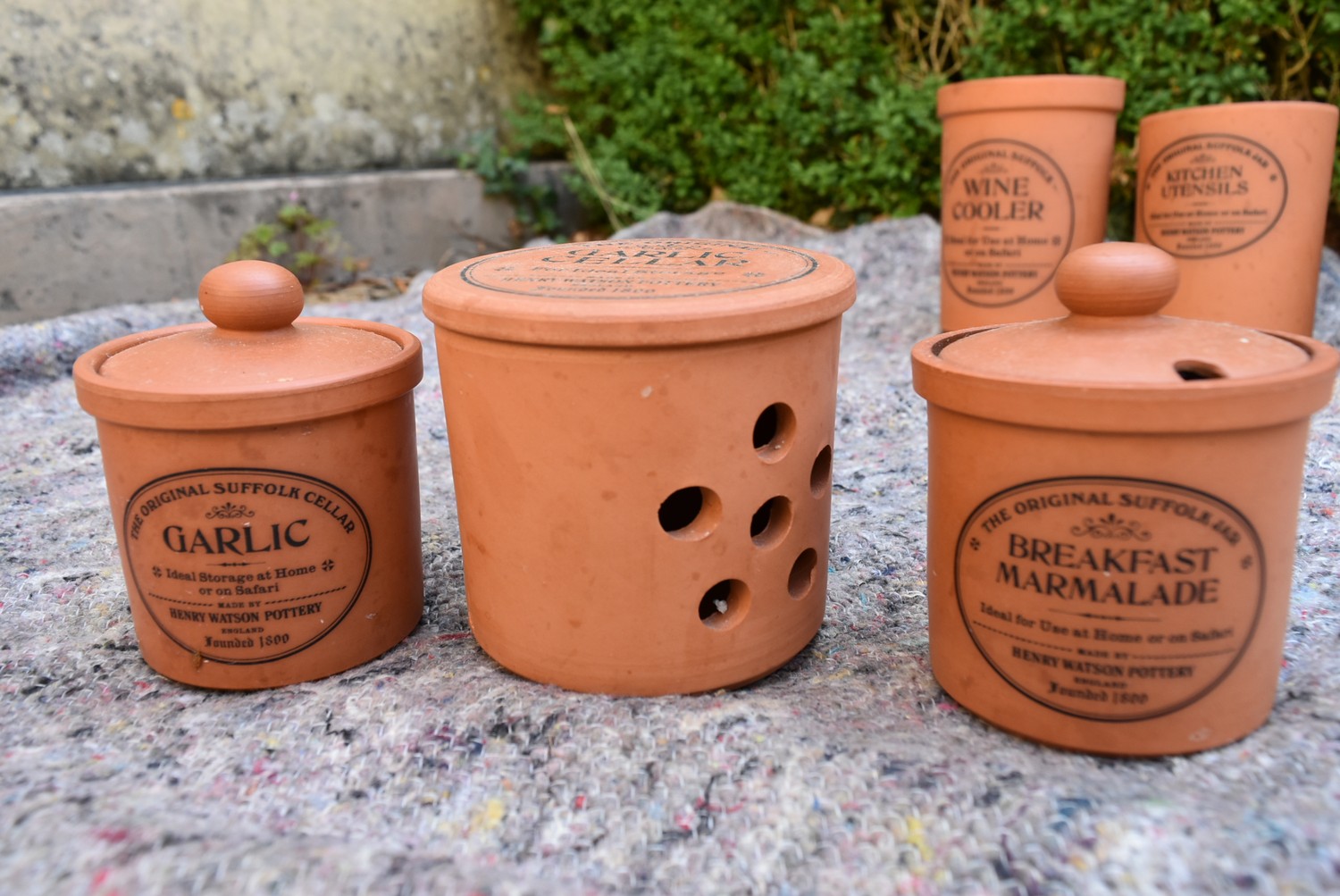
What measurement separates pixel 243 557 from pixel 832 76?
3018 mm

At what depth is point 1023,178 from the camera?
118 inches

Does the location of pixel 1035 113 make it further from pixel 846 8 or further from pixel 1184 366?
pixel 1184 366

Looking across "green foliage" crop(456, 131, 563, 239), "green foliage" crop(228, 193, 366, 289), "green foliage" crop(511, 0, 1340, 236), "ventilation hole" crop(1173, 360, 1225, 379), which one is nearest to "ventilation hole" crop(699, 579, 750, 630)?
"ventilation hole" crop(1173, 360, 1225, 379)

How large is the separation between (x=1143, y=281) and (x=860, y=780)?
27.4 inches

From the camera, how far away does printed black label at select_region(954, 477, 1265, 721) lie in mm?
1279

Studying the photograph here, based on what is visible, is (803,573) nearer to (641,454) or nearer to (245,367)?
(641,454)

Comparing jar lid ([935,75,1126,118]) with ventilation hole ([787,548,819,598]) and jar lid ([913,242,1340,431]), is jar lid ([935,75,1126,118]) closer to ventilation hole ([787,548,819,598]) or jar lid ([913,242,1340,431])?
jar lid ([913,242,1340,431])

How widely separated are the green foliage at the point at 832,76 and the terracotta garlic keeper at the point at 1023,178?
0.52 metres

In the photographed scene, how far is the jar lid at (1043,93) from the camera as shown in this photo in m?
2.92

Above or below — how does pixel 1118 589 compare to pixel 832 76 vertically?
below

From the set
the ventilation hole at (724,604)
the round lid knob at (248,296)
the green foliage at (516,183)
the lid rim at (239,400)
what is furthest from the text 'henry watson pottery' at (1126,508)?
the green foliage at (516,183)

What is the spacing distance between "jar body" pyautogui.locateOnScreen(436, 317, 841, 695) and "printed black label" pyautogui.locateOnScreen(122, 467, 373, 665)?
0.20m

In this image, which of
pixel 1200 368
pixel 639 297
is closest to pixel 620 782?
pixel 639 297

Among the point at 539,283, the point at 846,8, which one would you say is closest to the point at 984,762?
the point at 539,283
